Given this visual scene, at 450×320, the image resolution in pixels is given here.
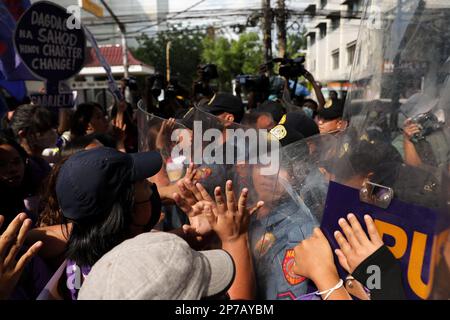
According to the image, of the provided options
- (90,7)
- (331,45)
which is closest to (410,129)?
(90,7)

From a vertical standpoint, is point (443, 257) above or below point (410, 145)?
below

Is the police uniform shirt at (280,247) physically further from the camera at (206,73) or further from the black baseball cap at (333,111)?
the camera at (206,73)

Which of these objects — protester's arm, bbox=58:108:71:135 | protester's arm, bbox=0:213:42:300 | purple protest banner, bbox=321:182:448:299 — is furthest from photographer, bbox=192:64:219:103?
purple protest banner, bbox=321:182:448:299

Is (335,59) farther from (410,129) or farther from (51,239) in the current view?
(51,239)

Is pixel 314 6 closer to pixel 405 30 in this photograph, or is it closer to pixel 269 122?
pixel 269 122

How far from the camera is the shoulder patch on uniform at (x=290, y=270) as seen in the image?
3.91ft

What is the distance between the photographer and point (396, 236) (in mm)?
917

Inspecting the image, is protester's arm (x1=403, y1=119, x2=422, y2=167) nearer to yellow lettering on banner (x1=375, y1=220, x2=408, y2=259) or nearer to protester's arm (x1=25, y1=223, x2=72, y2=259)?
yellow lettering on banner (x1=375, y1=220, x2=408, y2=259)

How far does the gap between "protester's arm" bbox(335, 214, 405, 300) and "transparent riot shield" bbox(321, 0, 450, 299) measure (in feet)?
0.08

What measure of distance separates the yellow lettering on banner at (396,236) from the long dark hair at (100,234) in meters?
0.80

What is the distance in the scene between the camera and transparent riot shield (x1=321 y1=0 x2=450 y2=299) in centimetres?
94

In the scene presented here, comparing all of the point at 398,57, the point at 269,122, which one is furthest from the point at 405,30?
the point at 269,122

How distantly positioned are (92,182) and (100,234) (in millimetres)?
179

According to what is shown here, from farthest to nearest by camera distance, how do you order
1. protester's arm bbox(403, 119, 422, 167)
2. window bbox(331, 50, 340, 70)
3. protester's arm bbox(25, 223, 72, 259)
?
window bbox(331, 50, 340, 70) < protester's arm bbox(25, 223, 72, 259) < protester's arm bbox(403, 119, 422, 167)
